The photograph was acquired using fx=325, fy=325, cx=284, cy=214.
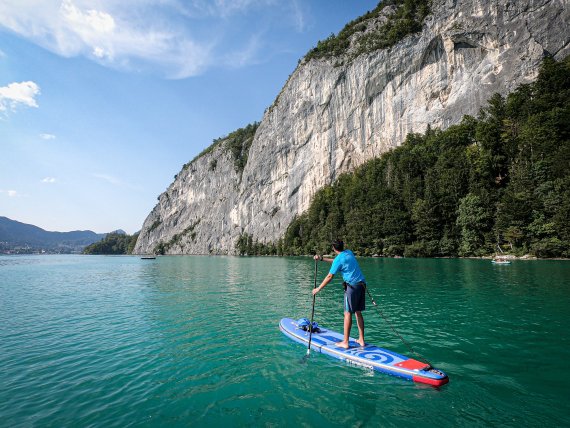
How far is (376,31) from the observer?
95.5 m

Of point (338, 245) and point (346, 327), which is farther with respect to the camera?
point (338, 245)

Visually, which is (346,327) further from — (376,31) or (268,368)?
(376,31)

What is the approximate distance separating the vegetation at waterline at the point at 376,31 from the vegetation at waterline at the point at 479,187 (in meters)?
29.5

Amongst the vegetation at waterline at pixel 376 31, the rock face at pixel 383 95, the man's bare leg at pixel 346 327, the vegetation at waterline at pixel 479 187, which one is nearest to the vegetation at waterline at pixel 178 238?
the rock face at pixel 383 95

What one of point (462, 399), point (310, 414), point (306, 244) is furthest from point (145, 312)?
point (306, 244)

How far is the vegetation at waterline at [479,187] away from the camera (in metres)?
48.8

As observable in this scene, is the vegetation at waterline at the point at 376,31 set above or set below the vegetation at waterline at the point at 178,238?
above

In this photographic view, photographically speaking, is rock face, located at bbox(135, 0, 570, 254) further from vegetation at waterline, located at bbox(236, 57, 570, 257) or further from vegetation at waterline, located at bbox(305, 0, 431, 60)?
vegetation at waterline, located at bbox(236, 57, 570, 257)

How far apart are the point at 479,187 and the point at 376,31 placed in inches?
2375

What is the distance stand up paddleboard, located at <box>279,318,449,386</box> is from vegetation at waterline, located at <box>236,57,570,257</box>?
47.7m

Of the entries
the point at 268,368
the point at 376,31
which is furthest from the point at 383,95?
the point at 268,368

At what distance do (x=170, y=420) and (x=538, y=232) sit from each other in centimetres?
5590

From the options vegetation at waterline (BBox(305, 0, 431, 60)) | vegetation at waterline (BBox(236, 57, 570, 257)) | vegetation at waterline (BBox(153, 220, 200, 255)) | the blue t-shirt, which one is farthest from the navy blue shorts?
vegetation at waterline (BBox(153, 220, 200, 255))

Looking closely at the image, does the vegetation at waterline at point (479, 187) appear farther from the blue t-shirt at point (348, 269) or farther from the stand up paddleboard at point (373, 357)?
the blue t-shirt at point (348, 269)
